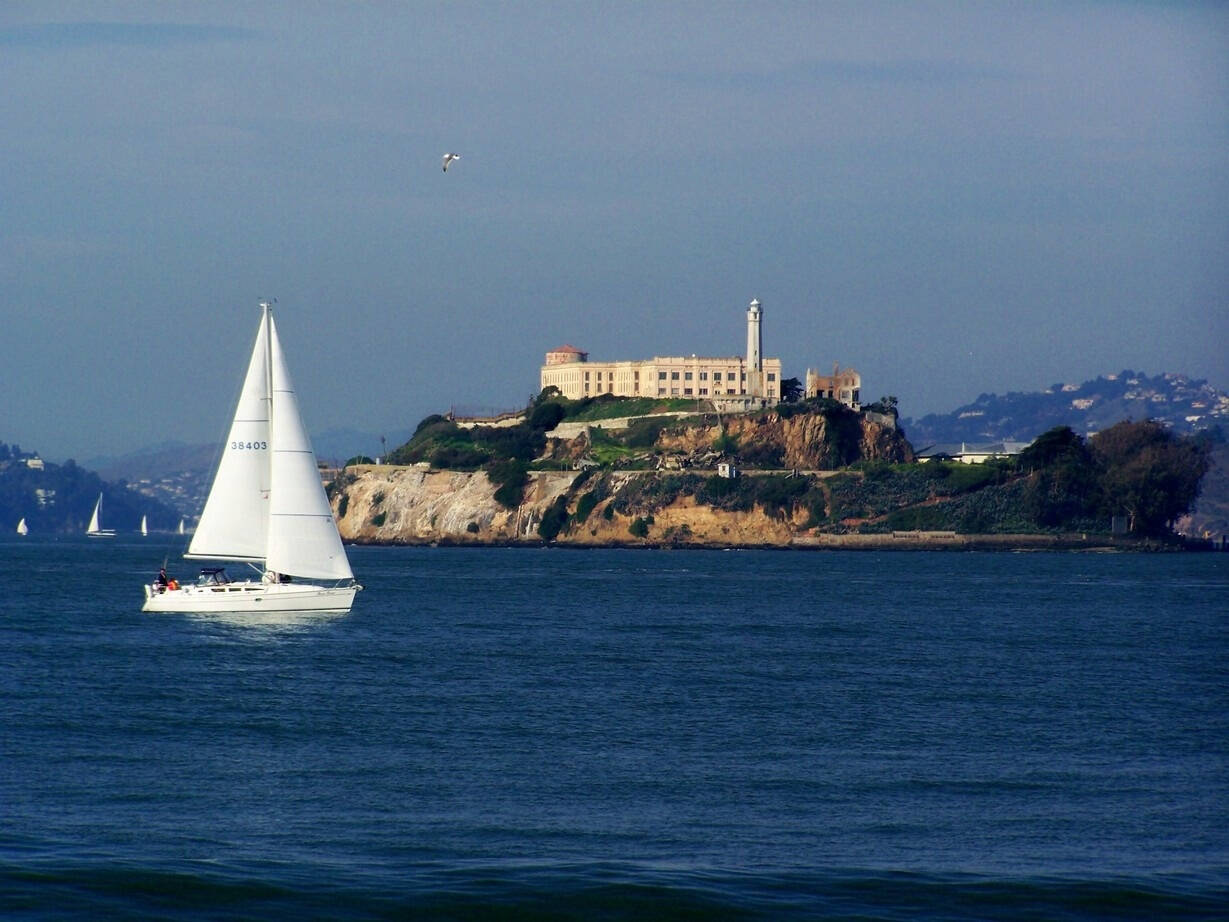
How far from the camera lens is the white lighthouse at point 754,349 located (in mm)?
168375

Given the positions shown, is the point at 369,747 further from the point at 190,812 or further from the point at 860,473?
the point at 860,473

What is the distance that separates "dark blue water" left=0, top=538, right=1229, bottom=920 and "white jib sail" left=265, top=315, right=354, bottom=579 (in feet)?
7.19

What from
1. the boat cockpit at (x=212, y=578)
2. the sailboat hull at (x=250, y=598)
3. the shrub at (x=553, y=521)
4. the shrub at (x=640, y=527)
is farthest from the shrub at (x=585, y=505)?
the sailboat hull at (x=250, y=598)

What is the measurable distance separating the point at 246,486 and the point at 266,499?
2.25ft

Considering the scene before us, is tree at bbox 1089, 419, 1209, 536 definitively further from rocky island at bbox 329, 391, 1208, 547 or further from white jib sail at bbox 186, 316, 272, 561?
white jib sail at bbox 186, 316, 272, 561

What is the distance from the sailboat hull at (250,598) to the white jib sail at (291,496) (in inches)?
24.0

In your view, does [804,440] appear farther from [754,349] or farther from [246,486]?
[246,486]

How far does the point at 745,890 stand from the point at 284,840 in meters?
5.53

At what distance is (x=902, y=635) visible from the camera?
4959 centimetres

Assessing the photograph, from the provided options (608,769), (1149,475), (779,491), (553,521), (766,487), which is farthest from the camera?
(553,521)

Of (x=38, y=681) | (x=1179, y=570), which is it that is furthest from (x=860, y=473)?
(x=38, y=681)

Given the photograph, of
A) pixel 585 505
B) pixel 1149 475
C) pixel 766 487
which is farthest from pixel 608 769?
pixel 585 505

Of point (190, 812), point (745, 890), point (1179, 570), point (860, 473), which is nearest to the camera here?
point (745, 890)

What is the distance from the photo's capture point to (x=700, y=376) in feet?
564
